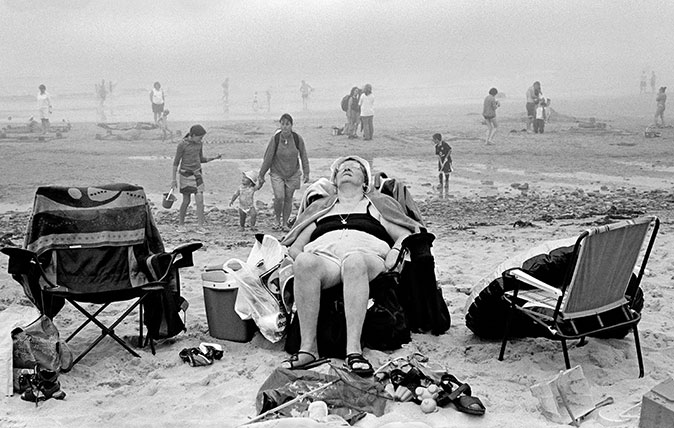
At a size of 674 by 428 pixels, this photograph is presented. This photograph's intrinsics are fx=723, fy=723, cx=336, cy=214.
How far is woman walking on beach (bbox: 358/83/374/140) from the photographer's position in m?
14.3

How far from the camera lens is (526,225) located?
702cm

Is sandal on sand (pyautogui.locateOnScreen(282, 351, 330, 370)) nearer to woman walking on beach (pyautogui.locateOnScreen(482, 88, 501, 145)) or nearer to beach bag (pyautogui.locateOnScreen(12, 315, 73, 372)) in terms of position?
beach bag (pyautogui.locateOnScreen(12, 315, 73, 372))

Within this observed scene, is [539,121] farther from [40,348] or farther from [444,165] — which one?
[40,348]

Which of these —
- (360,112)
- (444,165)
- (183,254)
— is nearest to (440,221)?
(444,165)

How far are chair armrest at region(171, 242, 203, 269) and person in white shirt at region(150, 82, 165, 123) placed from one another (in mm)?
11572

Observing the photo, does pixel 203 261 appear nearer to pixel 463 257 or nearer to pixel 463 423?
pixel 463 257

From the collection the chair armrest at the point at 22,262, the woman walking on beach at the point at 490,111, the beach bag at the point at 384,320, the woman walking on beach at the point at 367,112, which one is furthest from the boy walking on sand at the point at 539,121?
the chair armrest at the point at 22,262

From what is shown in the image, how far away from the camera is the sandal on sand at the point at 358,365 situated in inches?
127

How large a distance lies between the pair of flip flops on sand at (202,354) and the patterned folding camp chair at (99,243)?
0.32m

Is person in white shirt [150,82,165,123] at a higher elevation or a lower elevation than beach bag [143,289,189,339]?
higher

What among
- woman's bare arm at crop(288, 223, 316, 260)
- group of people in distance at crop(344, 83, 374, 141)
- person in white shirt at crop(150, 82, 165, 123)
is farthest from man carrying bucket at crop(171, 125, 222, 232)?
person in white shirt at crop(150, 82, 165, 123)

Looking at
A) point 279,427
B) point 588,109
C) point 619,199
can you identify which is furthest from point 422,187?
point 588,109

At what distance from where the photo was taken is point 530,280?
332 centimetres

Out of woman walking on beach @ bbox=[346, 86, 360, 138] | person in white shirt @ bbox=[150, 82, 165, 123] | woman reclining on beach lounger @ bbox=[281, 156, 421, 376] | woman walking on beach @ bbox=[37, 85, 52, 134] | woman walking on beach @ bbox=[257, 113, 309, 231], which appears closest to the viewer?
woman reclining on beach lounger @ bbox=[281, 156, 421, 376]
